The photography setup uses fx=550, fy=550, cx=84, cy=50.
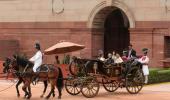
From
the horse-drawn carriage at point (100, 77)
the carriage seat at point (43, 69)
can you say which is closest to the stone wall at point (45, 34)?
the horse-drawn carriage at point (100, 77)

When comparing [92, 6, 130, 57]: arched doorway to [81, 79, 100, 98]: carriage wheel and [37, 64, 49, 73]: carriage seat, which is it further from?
Result: [37, 64, 49, 73]: carriage seat

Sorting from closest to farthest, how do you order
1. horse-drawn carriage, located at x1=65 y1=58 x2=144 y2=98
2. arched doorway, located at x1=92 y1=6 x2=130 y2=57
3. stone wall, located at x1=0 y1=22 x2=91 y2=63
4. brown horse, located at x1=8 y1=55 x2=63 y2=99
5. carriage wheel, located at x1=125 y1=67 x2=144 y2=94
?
brown horse, located at x1=8 y1=55 x2=63 y2=99 → horse-drawn carriage, located at x1=65 y1=58 x2=144 y2=98 → carriage wheel, located at x1=125 y1=67 x2=144 y2=94 → stone wall, located at x1=0 y1=22 x2=91 y2=63 → arched doorway, located at x1=92 y1=6 x2=130 y2=57

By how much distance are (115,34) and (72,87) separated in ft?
48.2

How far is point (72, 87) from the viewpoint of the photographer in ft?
73.3

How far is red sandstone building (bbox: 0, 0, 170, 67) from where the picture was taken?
105 ft

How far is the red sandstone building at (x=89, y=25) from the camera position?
3198 cm

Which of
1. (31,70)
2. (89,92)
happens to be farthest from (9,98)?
(89,92)

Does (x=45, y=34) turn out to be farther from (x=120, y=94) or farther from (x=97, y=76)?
(x=97, y=76)

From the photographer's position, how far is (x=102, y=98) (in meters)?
21.4

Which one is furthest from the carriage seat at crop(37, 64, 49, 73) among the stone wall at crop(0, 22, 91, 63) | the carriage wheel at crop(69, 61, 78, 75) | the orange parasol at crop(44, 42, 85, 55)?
the stone wall at crop(0, 22, 91, 63)

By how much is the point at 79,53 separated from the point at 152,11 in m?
5.74

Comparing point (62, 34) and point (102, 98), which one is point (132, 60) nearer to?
point (102, 98)

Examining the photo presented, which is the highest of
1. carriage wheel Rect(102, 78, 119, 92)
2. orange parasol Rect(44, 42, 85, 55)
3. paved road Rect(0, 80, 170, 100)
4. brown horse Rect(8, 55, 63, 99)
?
orange parasol Rect(44, 42, 85, 55)

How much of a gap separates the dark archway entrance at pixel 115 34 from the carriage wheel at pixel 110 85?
1267 cm
